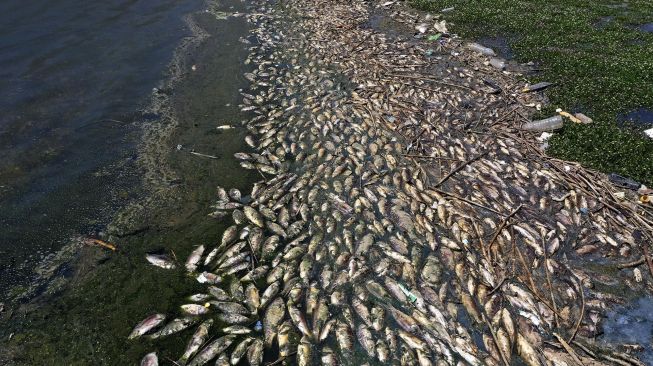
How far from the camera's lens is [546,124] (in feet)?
40.0

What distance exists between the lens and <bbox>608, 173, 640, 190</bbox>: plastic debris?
996 centimetres

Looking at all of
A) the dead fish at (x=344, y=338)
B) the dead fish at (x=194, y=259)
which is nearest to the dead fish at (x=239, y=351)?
the dead fish at (x=344, y=338)

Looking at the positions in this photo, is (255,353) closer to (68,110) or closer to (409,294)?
(409,294)

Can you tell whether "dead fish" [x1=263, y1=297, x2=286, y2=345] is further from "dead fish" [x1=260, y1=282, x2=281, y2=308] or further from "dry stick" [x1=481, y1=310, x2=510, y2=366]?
"dry stick" [x1=481, y1=310, x2=510, y2=366]

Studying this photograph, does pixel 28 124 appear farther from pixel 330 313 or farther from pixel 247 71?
pixel 330 313

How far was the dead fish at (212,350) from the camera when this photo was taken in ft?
21.4

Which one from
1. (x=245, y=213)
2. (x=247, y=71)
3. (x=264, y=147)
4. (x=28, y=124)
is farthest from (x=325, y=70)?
(x=28, y=124)

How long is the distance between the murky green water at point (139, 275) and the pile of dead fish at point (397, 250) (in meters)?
0.35

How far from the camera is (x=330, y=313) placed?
7219 millimetres

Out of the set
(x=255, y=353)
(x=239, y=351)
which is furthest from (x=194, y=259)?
(x=255, y=353)

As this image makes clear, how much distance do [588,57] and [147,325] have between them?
17.8 m

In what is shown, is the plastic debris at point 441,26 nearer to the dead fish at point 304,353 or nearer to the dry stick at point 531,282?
the dry stick at point 531,282

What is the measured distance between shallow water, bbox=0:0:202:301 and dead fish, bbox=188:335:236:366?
13.4ft

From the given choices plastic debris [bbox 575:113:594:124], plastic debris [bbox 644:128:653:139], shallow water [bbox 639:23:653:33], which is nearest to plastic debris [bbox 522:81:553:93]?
plastic debris [bbox 575:113:594:124]
